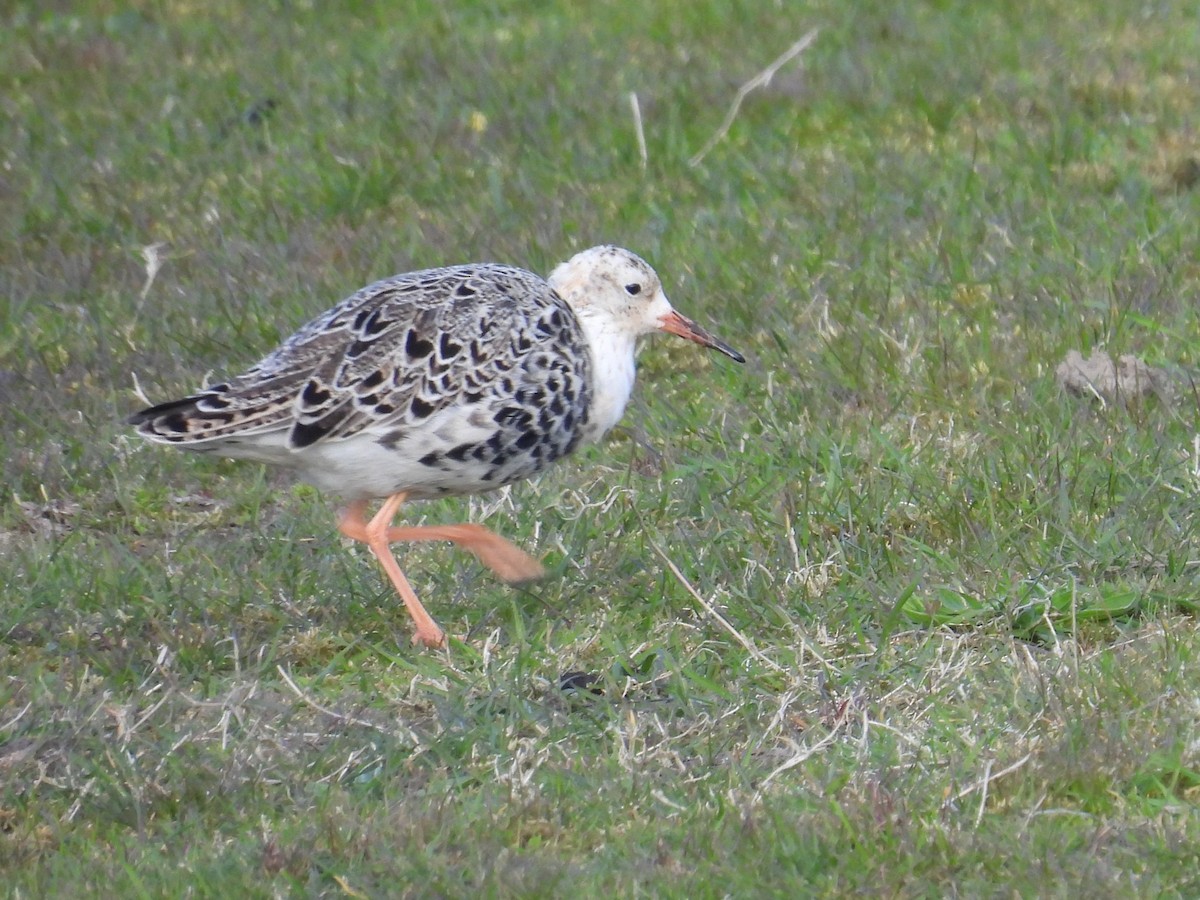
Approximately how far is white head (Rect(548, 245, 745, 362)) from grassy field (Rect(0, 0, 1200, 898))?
1.69 ft

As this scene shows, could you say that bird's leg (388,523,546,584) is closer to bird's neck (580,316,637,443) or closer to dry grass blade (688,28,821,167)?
bird's neck (580,316,637,443)

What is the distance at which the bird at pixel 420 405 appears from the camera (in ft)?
16.5

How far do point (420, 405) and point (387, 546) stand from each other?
0.42 m

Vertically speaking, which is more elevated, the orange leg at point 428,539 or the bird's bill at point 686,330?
the bird's bill at point 686,330

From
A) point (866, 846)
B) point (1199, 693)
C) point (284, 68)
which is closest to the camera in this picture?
point (866, 846)

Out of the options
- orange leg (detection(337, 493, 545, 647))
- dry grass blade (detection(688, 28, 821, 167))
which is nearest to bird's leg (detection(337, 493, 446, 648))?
orange leg (detection(337, 493, 545, 647))

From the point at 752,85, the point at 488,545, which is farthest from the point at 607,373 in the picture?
the point at 752,85

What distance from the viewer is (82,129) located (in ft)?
29.7

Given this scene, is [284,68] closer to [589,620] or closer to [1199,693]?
[589,620]

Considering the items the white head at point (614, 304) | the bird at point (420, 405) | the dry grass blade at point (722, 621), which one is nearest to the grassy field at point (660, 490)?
the dry grass blade at point (722, 621)

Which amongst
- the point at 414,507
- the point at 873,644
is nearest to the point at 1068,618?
the point at 873,644

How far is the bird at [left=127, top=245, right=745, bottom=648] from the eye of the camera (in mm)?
5031

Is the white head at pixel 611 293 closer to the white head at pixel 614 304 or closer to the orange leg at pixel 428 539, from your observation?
the white head at pixel 614 304

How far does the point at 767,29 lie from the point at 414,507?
4.62 meters
